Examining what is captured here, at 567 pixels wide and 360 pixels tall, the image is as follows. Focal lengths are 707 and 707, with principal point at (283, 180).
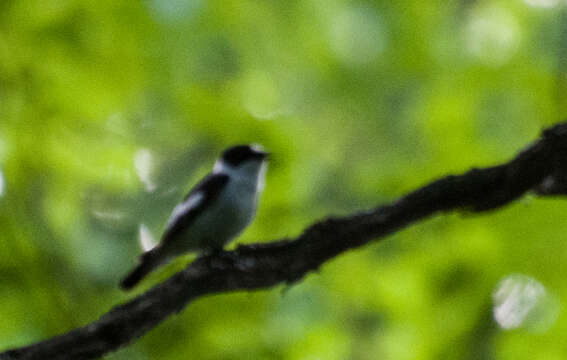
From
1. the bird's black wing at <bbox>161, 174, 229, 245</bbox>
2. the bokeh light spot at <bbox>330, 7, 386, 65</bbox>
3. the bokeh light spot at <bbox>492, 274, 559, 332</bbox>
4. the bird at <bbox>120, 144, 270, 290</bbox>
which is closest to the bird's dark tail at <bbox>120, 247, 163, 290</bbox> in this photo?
the bird at <bbox>120, 144, 270, 290</bbox>

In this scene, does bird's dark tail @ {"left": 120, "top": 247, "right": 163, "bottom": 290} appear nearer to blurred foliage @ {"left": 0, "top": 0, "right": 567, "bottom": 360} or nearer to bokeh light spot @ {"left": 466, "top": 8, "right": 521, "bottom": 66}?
blurred foliage @ {"left": 0, "top": 0, "right": 567, "bottom": 360}

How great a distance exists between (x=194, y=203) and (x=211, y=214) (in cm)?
25

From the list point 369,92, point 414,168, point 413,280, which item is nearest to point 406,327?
point 413,280

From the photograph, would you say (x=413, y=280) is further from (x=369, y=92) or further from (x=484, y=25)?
(x=484, y=25)

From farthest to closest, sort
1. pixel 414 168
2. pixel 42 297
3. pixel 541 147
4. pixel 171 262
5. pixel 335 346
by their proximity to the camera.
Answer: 1. pixel 171 262
2. pixel 414 168
3. pixel 335 346
4. pixel 42 297
5. pixel 541 147

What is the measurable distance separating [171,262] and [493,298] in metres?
2.80

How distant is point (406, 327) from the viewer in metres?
4.51

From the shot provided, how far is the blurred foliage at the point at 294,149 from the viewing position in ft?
14.7

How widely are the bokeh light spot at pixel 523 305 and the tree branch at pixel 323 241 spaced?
53.9 inches

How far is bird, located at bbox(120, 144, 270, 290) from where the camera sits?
17.7ft

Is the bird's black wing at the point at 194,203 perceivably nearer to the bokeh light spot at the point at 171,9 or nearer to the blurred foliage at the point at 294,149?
the blurred foliage at the point at 294,149

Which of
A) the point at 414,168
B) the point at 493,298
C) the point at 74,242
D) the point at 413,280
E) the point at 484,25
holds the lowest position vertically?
the point at 493,298

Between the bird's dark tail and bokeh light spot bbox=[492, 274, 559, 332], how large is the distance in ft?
8.12

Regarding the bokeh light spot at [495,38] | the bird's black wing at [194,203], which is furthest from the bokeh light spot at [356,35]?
the bird's black wing at [194,203]
